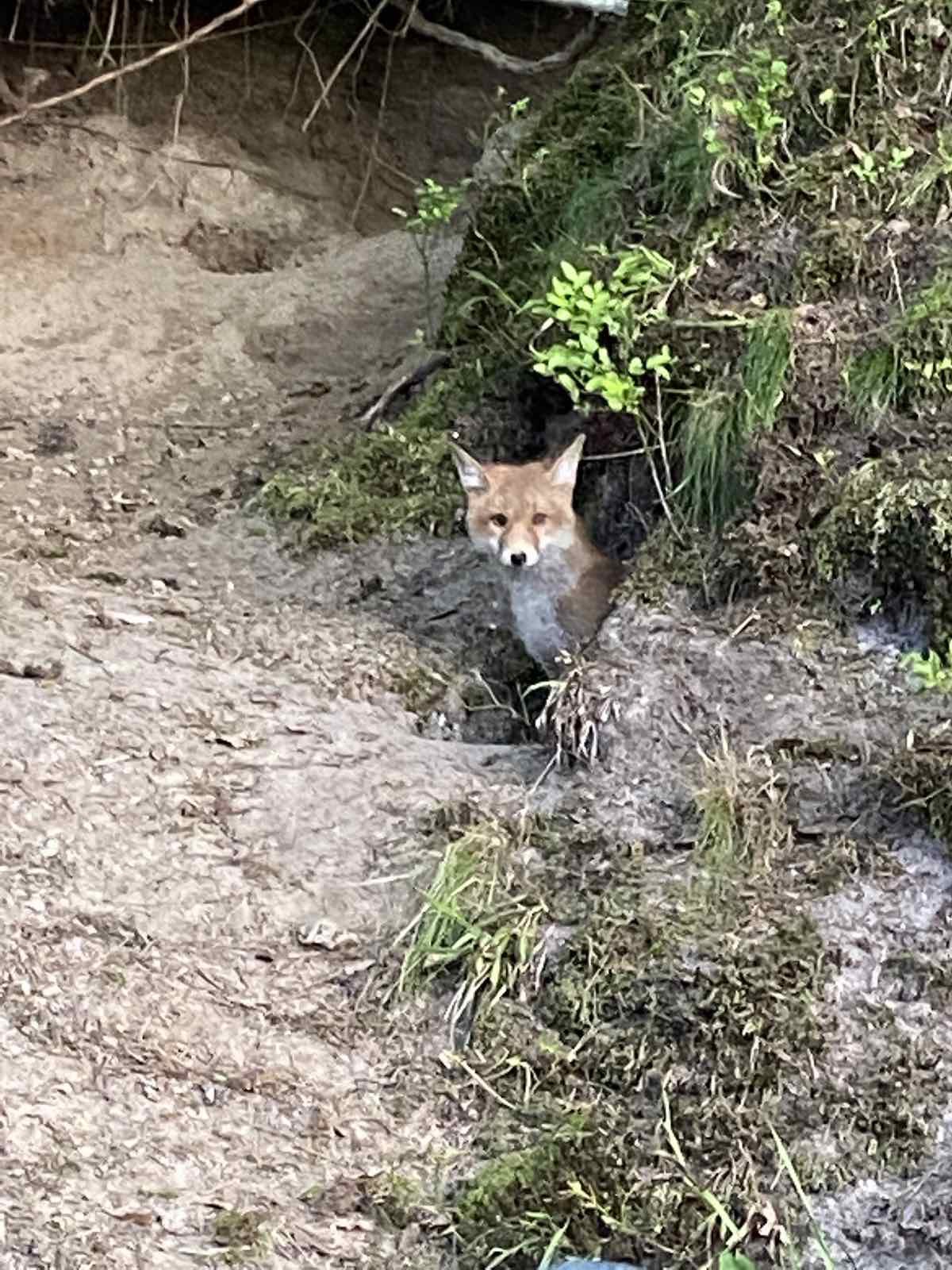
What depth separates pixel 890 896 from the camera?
13.7ft

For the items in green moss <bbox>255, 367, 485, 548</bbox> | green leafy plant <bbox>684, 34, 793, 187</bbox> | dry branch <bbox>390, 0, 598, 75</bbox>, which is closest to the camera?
green leafy plant <bbox>684, 34, 793, 187</bbox>

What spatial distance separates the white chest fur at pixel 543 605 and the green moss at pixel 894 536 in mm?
948

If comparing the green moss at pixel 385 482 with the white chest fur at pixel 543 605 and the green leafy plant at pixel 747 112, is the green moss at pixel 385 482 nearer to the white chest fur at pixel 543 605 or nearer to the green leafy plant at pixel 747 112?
the white chest fur at pixel 543 605

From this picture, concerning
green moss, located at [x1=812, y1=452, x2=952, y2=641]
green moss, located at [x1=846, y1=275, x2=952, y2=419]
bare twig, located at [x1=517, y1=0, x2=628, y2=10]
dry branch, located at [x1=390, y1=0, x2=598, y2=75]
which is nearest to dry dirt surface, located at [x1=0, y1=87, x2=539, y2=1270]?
green moss, located at [x1=812, y1=452, x2=952, y2=641]

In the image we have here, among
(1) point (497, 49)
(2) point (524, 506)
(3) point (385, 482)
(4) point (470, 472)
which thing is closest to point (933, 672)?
(2) point (524, 506)

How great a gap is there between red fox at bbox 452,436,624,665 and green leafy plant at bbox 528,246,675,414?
0.32 metres

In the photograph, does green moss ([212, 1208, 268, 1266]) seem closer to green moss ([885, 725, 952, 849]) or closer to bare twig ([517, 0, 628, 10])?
green moss ([885, 725, 952, 849])

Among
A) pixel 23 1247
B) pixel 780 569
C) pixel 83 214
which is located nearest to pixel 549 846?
pixel 780 569

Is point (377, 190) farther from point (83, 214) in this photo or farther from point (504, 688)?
point (504, 688)

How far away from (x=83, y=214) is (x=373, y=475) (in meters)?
3.01

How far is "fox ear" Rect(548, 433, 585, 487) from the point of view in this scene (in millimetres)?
5625

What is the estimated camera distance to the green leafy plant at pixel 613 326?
5281 millimetres

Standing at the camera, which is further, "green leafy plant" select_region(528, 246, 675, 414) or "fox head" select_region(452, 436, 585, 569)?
"fox head" select_region(452, 436, 585, 569)

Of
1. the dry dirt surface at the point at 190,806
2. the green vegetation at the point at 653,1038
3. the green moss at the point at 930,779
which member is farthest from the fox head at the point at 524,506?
the green moss at the point at 930,779
